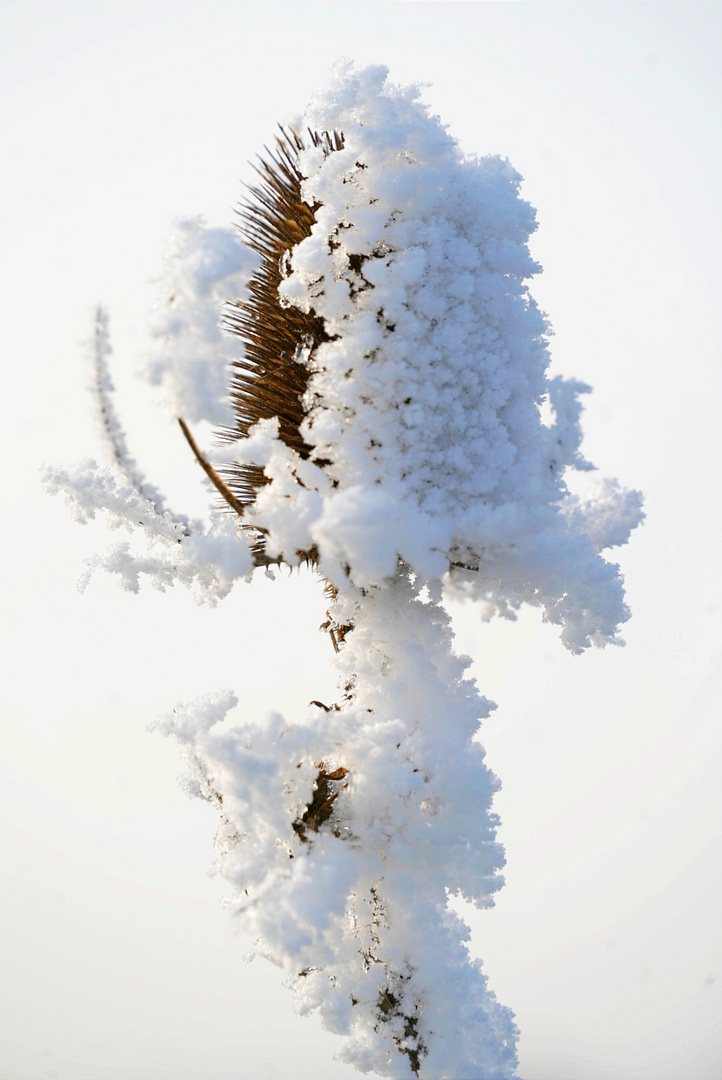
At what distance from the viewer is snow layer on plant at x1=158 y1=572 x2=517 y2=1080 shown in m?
2.81

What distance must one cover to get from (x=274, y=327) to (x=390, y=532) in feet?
3.58

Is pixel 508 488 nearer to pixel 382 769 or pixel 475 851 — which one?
pixel 382 769

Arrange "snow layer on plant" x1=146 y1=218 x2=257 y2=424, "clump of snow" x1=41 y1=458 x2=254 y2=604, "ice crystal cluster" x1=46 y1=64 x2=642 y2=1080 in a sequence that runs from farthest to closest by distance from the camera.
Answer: "clump of snow" x1=41 y1=458 x2=254 y2=604 < "ice crystal cluster" x1=46 y1=64 x2=642 y2=1080 < "snow layer on plant" x1=146 y1=218 x2=257 y2=424

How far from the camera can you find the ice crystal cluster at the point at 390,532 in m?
2.78

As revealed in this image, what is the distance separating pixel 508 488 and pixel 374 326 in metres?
0.72

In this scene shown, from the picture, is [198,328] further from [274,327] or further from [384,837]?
[384,837]

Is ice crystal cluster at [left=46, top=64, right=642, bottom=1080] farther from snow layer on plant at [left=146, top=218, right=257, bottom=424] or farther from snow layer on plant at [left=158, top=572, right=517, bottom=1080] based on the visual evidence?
snow layer on plant at [left=146, top=218, right=257, bottom=424]

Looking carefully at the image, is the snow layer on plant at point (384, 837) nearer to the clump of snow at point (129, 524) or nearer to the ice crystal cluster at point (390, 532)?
the ice crystal cluster at point (390, 532)

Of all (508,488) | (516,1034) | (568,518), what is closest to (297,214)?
(508,488)

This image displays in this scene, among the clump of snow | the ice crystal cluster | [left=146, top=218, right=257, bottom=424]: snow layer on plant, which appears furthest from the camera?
the clump of snow

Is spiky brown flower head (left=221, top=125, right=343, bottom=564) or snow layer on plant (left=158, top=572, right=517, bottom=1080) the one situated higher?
spiky brown flower head (left=221, top=125, right=343, bottom=564)

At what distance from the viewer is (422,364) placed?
2895 mm

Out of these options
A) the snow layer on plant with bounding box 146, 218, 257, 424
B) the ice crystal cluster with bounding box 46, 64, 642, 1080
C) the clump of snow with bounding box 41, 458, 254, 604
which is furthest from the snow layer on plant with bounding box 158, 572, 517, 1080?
the snow layer on plant with bounding box 146, 218, 257, 424

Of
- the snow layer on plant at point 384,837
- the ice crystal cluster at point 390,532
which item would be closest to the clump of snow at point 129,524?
the ice crystal cluster at point 390,532
